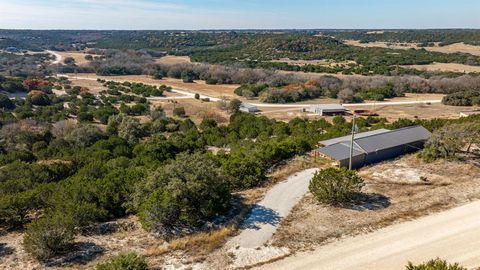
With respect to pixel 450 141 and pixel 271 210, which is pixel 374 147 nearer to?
pixel 450 141

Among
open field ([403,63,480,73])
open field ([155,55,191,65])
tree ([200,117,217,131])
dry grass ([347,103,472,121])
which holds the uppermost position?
open field ([403,63,480,73])

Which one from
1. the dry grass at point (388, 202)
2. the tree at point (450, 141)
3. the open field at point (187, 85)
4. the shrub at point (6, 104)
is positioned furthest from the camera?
the open field at point (187, 85)

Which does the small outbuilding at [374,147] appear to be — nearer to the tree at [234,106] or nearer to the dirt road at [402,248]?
the dirt road at [402,248]

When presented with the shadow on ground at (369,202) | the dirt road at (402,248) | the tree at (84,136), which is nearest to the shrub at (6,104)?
the tree at (84,136)

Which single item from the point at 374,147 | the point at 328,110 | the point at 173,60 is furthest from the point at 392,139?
the point at 173,60

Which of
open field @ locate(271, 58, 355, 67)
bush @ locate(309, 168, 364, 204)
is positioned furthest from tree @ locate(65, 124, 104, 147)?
open field @ locate(271, 58, 355, 67)

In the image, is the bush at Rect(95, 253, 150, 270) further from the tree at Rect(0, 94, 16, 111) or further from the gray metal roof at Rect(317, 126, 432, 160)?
the tree at Rect(0, 94, 16, 111)

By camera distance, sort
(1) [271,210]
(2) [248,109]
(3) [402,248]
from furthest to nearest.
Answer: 1. (2) [248,109]
2. (1) [271,210]
3. (3) [402,248]
